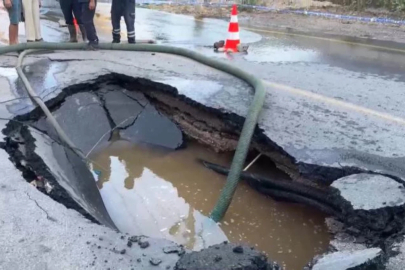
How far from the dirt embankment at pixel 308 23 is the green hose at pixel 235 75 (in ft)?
19.4

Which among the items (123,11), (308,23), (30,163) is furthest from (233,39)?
(30,163)

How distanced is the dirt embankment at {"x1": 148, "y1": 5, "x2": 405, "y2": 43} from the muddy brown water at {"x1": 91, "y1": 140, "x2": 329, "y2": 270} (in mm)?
7684

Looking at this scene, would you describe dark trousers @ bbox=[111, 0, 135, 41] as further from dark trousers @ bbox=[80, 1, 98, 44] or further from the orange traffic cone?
the orange traffic cone

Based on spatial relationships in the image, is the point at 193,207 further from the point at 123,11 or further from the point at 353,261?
the point at 123,11

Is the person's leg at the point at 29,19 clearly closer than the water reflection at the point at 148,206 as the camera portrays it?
No

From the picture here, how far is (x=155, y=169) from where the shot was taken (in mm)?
4758

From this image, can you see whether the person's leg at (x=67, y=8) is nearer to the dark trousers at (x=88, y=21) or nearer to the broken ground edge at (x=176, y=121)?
the dark trousers at (x=88, y=21)

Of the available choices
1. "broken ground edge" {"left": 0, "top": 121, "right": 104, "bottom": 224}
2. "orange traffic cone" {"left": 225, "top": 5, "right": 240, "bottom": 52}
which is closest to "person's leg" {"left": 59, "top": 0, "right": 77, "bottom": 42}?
"orange traffic cone" {"left": 225, "top": 5, "right": 240, "bottom": 52}

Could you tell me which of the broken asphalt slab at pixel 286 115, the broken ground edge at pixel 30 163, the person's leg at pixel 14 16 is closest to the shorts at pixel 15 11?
the person's leg at pixel 14 16

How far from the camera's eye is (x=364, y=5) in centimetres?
1488

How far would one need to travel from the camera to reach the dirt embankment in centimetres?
1159

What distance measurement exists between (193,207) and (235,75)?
226 centimetres

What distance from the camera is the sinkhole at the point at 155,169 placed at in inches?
141

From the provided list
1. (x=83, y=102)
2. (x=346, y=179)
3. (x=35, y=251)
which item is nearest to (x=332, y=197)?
(x=346, y=179)
